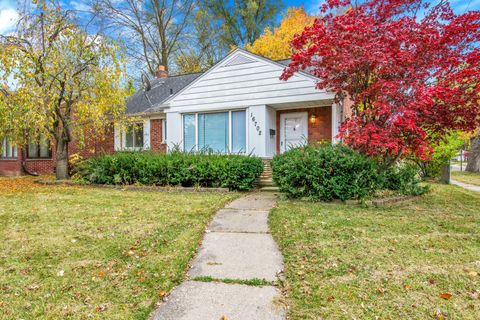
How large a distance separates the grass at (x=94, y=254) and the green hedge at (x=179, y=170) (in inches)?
65.4

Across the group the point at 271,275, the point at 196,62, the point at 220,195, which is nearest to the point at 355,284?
the point at 271,275

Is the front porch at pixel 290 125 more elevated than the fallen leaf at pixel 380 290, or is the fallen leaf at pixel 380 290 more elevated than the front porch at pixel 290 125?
the front porch at pixel 290 125

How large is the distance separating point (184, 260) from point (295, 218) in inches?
92.5

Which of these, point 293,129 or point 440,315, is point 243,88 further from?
point 440,315

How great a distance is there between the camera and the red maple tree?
5.86 metres

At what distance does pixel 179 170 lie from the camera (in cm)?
857

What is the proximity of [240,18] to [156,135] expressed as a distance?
15.8 meters

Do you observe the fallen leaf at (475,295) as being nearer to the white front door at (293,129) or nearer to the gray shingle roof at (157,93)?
the white front door at (293,129)

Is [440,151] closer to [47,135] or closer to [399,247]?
[399,247]

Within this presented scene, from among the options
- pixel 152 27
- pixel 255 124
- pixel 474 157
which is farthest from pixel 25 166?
pixel 474 157

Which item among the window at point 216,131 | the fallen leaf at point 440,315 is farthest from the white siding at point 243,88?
the fallen leaf at point 440,315

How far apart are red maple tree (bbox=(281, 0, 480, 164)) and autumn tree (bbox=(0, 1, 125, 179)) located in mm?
6975

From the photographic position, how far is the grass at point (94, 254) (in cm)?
256

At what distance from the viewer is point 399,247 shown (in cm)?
377
